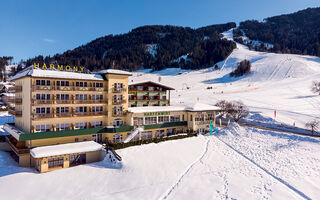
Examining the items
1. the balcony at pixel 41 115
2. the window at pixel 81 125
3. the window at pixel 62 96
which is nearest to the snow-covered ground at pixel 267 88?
the window at pixel 81 125

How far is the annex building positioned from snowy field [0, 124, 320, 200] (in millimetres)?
2782

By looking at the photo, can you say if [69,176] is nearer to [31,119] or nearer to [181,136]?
[31,119]

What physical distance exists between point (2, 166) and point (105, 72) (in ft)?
72.0

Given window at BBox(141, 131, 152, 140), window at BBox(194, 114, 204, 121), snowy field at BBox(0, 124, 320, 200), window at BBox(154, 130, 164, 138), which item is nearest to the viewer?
snowy field at BBox(0, 124, 320, 200)

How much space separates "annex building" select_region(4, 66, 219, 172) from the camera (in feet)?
101

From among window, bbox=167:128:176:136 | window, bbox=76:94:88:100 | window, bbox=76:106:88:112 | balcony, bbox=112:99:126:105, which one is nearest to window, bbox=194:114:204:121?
window, bbox=167:128:176:136

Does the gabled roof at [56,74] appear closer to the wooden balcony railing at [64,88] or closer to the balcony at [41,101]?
the wooden balcony railing at [64,88]

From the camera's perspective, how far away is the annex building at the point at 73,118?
30656 millimetres

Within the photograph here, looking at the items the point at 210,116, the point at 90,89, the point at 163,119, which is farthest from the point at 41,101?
the point at 210,116

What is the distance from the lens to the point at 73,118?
35.1 m

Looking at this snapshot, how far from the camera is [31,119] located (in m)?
31.3

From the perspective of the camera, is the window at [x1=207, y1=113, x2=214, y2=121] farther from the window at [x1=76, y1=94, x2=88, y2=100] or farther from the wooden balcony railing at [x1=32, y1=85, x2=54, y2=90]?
the wooden balcony railing at [x1=32, y1=85, x2=54, y2=90]

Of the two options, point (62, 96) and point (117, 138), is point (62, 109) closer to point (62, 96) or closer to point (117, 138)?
point (62, 96)

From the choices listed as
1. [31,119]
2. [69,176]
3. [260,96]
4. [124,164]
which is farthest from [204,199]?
[260,96]
